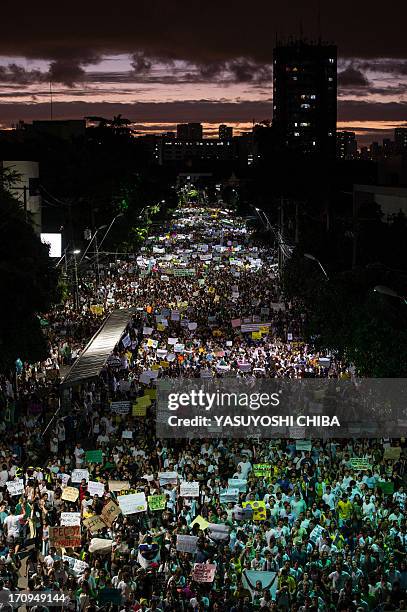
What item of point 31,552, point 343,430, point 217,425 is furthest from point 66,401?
point 31,552

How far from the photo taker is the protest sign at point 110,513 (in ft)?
57.8

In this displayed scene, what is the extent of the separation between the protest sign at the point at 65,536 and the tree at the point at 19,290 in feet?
30.2

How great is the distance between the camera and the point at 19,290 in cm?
2542

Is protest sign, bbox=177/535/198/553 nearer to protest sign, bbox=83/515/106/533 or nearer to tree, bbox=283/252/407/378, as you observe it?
protest sign, bbox=83/515/106/533

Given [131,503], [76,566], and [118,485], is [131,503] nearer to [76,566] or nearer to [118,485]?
[118,485]

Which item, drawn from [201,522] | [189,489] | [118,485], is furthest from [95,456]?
[201,522]

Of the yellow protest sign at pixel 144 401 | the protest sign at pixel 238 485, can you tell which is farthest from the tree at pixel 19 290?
the protest sign at pixel 238 485

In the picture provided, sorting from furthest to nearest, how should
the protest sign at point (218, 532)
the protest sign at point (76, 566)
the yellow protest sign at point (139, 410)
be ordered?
the yellow protest sign at point (139, 410) < the protest sign at point (218, 532) < the protest sign at point (76, 566)

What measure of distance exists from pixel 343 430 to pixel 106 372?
10.8 m

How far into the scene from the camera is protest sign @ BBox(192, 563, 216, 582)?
586 inches

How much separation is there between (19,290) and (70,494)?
26.7 ft

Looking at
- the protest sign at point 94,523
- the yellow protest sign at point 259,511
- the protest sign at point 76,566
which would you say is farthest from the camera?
the yellow protest sign at point 259,511

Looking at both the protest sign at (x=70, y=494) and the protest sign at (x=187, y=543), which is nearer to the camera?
the protest sign at (x=187, y=543)

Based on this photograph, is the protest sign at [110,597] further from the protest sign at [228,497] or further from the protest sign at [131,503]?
the protest sign at [228,497]
